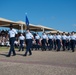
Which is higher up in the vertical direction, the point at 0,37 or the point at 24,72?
the point at 0,37

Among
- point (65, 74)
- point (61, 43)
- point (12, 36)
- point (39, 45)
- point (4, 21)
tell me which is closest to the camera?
point (65, 74)

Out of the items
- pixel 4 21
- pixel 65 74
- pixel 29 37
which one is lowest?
pixel 65 74

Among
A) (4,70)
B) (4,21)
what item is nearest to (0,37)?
(4,21)

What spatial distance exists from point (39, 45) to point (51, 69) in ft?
57.5

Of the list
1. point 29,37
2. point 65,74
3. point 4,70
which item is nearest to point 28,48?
point 29,37

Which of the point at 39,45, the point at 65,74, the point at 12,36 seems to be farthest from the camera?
the point at 39,45

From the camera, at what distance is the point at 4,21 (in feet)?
112

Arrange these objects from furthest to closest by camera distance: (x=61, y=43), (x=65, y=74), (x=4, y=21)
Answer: (x=4, y=21) < (x=61, y=43) < (x=65, y=74)

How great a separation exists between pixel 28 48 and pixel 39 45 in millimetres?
11231

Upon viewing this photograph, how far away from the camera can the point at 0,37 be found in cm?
3469

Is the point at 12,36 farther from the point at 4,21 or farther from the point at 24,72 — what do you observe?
the point at 4,21

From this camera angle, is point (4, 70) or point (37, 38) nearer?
point (4, 70)

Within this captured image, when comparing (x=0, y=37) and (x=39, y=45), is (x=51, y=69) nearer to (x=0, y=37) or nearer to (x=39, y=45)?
(x=39, y=45)

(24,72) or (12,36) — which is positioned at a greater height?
(12,36)
